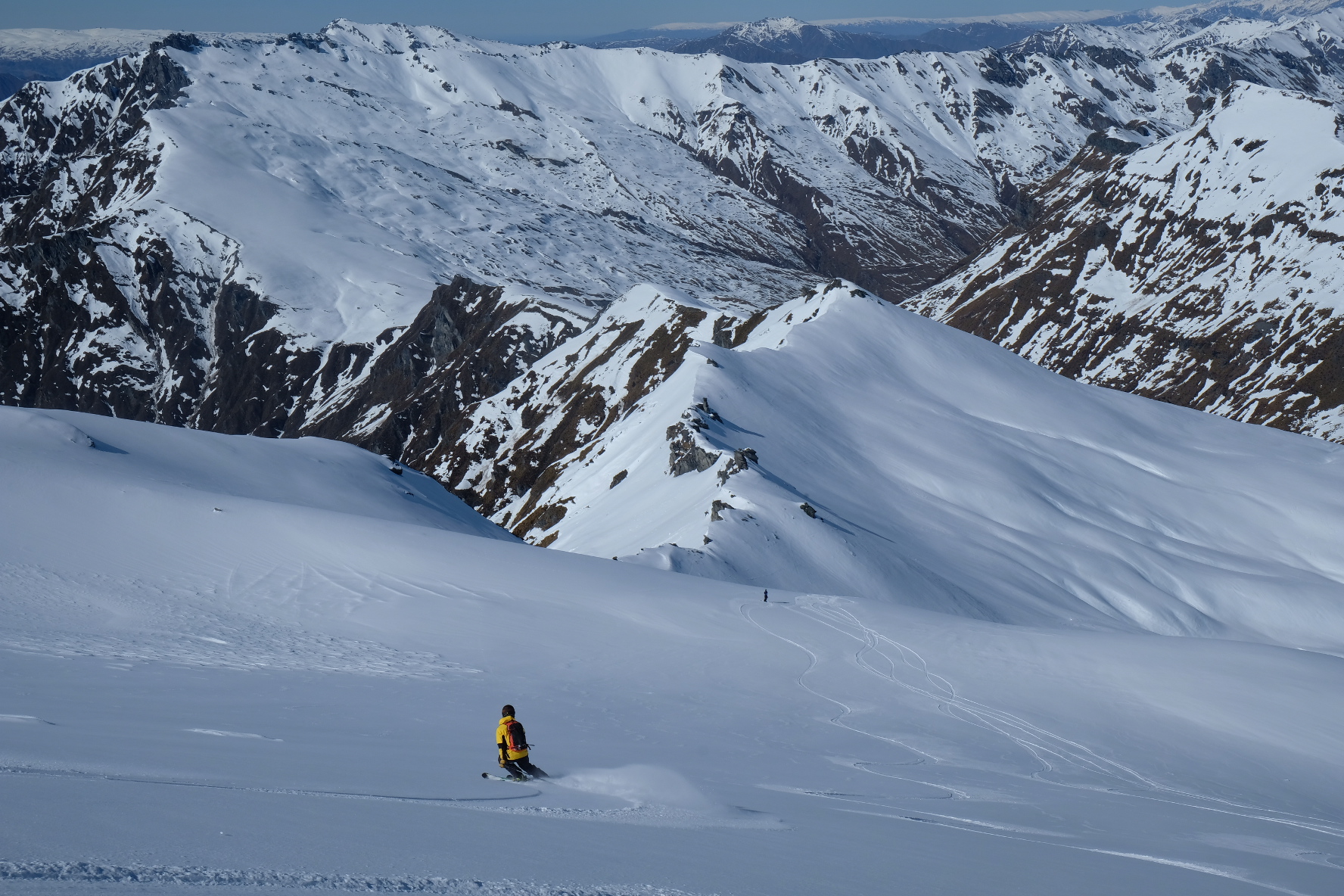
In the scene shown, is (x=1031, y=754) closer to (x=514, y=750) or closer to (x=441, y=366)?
(x=514, y=750)

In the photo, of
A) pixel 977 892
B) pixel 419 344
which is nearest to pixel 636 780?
pixel 977 892

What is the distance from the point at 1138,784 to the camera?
19953 millimetres

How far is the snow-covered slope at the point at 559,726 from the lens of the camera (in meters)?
9.77

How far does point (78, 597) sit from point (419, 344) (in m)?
170

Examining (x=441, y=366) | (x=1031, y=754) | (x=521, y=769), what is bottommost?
(x=521, y=769)

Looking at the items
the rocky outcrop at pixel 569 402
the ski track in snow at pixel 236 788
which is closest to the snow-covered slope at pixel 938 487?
the rocky outcrop at pixel 569 402

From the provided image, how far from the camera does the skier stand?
47.4 ft

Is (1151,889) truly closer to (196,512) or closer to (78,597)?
(78,597)

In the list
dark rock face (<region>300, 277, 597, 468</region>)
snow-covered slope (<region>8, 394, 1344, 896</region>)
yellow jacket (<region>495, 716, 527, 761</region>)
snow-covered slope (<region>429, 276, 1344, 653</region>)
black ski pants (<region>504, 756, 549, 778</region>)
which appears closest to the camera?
snow-covered slope (<region>8, 394, 1344, 896</region>)

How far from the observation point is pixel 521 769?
14422 mm

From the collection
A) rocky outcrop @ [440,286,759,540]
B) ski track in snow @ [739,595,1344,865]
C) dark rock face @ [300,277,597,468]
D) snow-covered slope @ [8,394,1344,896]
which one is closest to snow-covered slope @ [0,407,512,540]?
snow-covered slope @ [8,394,1344,896]

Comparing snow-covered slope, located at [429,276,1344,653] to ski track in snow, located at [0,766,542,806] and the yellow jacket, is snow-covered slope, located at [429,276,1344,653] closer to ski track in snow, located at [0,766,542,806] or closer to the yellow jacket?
the yellow jacket

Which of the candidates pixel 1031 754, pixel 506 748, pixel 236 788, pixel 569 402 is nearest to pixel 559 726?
A: pixel 506 748

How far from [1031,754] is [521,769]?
11683 millimetres
